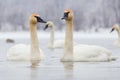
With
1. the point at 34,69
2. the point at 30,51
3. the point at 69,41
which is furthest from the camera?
the point at 30,51

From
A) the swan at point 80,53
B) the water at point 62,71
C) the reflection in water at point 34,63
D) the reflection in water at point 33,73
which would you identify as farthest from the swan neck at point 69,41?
the reflection in water at point 33,73

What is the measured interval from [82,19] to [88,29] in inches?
219

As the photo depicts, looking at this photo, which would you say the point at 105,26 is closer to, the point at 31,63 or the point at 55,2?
the point at 55,2

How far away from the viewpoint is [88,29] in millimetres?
70625

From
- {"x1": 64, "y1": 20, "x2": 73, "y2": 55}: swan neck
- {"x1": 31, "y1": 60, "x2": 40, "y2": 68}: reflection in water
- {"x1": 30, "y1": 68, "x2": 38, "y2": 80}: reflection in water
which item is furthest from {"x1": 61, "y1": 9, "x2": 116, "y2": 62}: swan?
{"x1": 30, "y1": 68, "x2": 38, "y2": 80}: reflection in water

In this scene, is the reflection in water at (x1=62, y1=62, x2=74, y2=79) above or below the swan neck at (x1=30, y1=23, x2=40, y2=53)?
below

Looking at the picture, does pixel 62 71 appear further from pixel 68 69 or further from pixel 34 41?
pixel 34 41

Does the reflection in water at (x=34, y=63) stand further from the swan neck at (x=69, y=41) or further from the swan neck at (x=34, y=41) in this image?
the swan neck at (x=69, y=41)

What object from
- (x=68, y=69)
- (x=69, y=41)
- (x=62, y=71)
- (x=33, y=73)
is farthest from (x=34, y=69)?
(x=69, y=41)

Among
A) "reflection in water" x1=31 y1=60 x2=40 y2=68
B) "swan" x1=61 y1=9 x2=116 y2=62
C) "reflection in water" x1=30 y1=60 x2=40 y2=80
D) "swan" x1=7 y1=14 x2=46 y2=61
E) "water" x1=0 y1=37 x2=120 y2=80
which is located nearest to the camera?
"water" x1=0 y1=37 x2=120 y2=80

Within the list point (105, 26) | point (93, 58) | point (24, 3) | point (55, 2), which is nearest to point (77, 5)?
point (55, 2)

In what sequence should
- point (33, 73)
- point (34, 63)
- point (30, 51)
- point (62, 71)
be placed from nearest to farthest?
point (33, 73) → point (62, 71) → point (34, 63) → point (30, 51)

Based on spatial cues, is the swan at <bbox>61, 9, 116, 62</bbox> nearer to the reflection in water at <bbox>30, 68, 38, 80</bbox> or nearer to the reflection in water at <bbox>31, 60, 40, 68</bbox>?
the reflection in water at <bbox>31, 60, 40, 68</bbox>

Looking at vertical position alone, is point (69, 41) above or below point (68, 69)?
above
